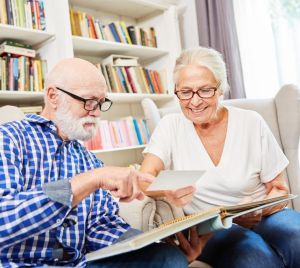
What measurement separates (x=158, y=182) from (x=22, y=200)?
29cm

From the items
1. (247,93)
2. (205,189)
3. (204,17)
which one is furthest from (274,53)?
(205,189)

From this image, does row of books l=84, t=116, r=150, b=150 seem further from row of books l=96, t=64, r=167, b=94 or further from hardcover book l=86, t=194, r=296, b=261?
hardcover book l=86, t=194, r=296, b=261

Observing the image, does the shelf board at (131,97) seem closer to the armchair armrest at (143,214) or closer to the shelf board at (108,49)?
the shelf board at (108,49)

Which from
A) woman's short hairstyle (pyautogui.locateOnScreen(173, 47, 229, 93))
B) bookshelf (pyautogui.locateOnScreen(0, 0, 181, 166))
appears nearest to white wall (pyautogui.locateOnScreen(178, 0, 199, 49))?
bookshelf (pyautogui.locateOnScreen(0, 0, 181, 166))

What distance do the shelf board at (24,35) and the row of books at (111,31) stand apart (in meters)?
0.24

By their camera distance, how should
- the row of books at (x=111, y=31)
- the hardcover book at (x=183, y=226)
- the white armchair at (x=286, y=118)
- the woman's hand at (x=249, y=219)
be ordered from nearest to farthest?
the hardcover book at (x=183, y=226) → the woman's hand at (x=249, y=219) → the white armchair at (x=286, y=118) → the row of books at (x=111, y=31)

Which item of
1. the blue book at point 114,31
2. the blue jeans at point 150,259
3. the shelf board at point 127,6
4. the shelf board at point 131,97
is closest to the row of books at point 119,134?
the shelf board at point 131,97

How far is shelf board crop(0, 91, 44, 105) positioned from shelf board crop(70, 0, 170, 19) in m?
0.83

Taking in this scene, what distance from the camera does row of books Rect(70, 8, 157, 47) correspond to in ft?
8.23

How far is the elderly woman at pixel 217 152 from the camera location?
4.05ft

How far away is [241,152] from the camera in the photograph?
4.28 ft

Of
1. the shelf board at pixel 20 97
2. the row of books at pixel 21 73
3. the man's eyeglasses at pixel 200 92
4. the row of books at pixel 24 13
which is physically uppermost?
the row of books at pixel 24 13

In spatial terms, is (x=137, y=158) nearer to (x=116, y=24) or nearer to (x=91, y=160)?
(x=116, y=24)

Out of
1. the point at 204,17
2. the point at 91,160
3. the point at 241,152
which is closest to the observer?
the point at 91,160
